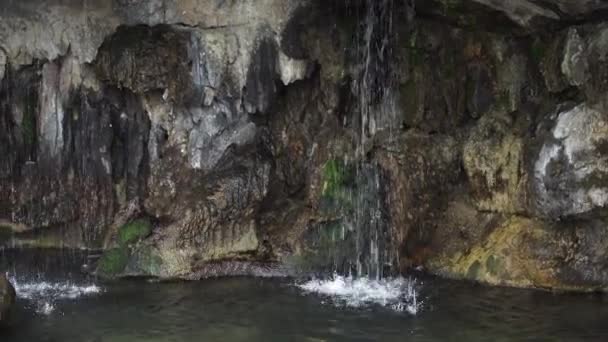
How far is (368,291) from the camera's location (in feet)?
46.9

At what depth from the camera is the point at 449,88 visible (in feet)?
50.9

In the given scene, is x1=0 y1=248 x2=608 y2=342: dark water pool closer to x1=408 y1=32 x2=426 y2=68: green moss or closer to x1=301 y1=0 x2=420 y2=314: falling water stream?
x1=301 y1=0 x2=420 y2=314: falling water stream

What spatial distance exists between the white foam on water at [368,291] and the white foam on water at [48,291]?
3.99m

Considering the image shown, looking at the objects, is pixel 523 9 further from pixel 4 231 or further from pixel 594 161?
pixel 4 231

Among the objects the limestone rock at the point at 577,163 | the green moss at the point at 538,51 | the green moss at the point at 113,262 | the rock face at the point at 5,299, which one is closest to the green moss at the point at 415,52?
the green moss at the point at 538,51

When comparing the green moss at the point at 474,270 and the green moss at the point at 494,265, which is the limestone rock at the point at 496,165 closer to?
the green moss at the point at 494,265

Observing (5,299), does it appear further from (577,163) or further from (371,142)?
(577,163)

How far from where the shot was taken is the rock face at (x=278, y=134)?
49.2 feet

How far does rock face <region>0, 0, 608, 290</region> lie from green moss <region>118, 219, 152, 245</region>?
0.04 m

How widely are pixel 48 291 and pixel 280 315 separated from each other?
4.55 m

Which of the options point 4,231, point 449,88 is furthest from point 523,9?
point 4,231

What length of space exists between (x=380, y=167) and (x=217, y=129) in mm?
3403

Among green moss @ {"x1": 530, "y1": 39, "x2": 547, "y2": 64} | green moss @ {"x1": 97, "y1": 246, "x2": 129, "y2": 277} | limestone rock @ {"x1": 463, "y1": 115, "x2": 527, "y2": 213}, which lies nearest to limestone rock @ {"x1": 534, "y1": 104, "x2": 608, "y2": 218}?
limestone rock @ {"x1": 463, "y1": 115, "x2": 527, "y2": 213}

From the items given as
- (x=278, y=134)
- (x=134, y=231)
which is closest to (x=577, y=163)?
(x=278, y=134)
